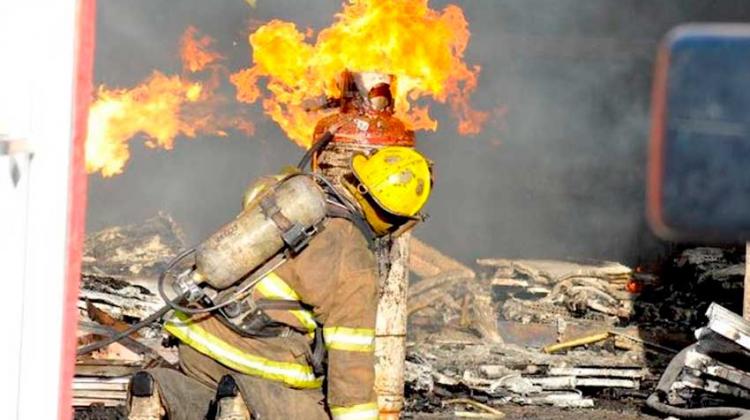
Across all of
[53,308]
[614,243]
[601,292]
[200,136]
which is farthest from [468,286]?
[53,308]

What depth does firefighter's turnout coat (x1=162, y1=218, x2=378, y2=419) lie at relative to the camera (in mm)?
5102

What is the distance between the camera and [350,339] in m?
5.12

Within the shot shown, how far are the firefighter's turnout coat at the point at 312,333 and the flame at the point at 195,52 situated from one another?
7.50 metres

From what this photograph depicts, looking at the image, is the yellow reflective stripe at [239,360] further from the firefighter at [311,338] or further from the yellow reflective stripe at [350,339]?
the yellow reflective stripe at [350,339]

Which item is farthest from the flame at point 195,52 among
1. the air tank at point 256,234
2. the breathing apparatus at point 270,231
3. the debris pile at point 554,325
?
the air tank at point 256,234

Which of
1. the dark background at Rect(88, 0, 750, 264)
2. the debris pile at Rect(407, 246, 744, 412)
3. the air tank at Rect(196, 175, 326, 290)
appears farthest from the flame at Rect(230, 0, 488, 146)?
the air tank at Rect(196, 175, 326, 290)

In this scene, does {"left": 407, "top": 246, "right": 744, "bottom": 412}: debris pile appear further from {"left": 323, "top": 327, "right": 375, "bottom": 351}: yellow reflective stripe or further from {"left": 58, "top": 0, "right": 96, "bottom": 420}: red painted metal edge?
{"left": 58, "top": 0, "right": 96, "bottom": 420}: red painted metal edge

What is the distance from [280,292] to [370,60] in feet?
16.9

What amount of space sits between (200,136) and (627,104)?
4.72 m

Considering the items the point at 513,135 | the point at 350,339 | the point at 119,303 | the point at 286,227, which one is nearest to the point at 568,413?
the point at 119,303

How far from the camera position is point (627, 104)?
43.9 feet

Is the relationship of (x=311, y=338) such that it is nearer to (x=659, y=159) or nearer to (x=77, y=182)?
(x=77, y=182)

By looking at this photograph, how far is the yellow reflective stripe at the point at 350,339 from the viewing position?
201 inches

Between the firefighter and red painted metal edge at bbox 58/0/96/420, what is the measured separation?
2803 millimetres
